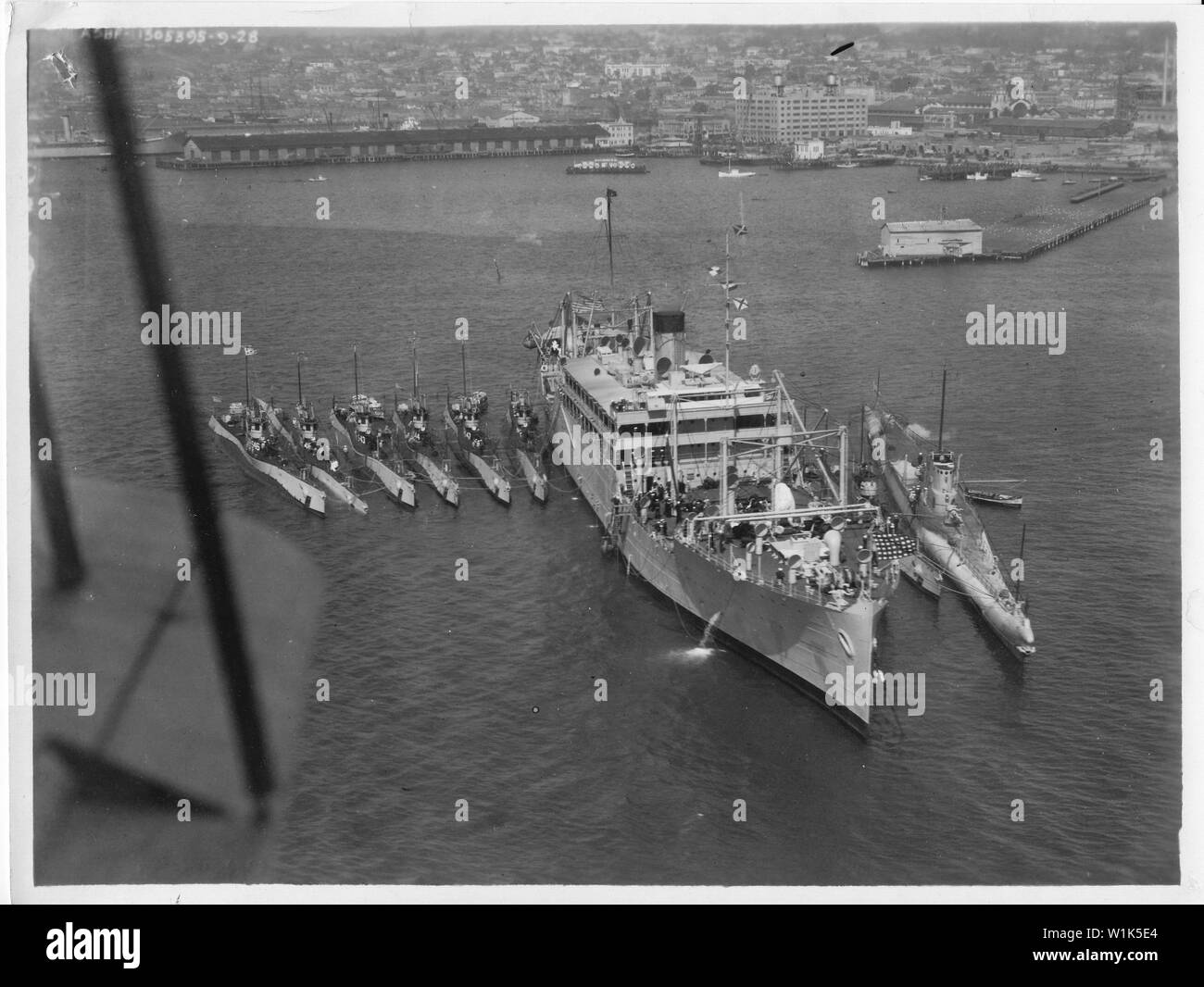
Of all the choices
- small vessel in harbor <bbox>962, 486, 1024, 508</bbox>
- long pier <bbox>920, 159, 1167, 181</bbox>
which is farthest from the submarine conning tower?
long pier <bbox>920, 159, 1167, 181</bbox>

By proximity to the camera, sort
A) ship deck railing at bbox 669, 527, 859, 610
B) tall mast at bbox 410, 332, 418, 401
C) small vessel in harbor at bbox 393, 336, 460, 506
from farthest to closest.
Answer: tall mast at bbox 410, 332, 418, 401 < small vessel in harbor at bbox 393, 336, 460, 506 < ship deck railing at bbox 669, 527, 859, 610

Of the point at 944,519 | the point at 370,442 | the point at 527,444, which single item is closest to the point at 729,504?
the point at 944,519

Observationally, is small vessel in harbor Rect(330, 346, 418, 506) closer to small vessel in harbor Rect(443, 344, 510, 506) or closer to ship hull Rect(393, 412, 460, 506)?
ship hull Rect(393, 412, 460, 506)

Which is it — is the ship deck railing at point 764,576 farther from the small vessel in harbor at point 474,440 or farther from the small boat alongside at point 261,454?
the small boat alongside at point 261,454

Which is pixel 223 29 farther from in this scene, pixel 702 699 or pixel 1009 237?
pixel 1009 237

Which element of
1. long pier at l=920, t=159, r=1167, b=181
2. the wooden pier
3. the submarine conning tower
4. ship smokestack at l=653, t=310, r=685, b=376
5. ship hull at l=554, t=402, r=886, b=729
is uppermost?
long pier at l=920, t=159, r=1167, b=181

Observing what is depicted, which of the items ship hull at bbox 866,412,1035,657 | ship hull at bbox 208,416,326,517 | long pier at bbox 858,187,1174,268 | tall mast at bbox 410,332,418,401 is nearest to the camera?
ship hull at bbox 866,412,1035,657

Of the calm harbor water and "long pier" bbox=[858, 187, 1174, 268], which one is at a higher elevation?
"long pier" bbox=[858, 187, 1174, 268]
